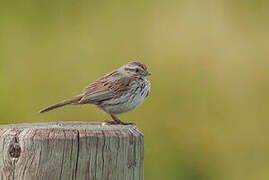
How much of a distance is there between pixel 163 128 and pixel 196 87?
2.82ft

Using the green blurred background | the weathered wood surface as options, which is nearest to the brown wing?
the green blurred background

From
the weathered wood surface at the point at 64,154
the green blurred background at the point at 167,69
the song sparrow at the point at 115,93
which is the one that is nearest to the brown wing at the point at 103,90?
the song sparrow at the point at 115,93

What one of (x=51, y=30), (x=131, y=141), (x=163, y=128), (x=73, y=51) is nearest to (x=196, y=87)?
(x=163, y=128)

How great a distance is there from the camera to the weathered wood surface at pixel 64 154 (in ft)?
11.7

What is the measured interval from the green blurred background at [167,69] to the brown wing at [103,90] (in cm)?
180

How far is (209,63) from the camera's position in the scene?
8.91m

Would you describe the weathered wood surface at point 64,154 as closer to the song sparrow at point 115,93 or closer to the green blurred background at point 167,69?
the song sparrow at point 115,93

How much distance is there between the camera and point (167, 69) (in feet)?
28.5

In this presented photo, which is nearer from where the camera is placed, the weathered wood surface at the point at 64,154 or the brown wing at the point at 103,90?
the weathered wood surface at the point at 64,154

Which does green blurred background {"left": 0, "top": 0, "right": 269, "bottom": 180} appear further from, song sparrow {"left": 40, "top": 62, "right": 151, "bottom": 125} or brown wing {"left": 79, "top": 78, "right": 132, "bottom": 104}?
brown wing {"left": 79, "top": 78, "right": 132, "bottom": 104}

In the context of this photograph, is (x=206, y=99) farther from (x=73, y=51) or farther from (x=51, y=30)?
(x=51, y=30)

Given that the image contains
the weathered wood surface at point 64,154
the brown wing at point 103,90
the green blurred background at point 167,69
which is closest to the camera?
the weathered wood surface at point 64,154

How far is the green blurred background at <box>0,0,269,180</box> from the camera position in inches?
323

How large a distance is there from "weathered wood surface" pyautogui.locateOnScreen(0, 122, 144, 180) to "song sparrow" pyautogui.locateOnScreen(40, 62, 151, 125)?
224cm
